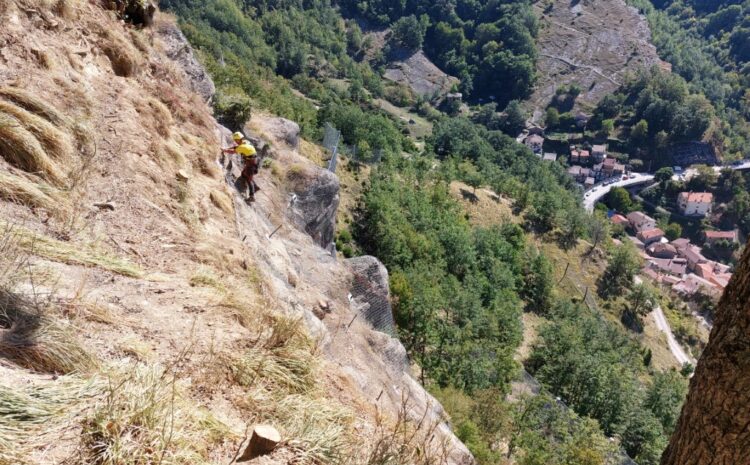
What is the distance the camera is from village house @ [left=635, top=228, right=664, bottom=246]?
77.6m

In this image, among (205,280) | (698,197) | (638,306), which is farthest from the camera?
(698,197)

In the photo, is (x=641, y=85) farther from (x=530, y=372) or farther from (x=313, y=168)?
(x=313, y=168)

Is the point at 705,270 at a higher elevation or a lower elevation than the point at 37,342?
lower

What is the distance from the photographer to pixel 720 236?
78.6 metres

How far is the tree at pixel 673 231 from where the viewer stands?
80062mm

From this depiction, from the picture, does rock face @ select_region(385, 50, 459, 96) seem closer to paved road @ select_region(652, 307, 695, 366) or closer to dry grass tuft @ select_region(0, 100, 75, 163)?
paved road @ select_region(652, 307, 695, 366)

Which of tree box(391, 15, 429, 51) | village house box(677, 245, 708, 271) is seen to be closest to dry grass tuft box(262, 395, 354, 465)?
village house box(677, 245, 708, 271)

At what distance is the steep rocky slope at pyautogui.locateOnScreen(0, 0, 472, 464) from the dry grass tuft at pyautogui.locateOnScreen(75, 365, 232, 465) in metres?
A: 0.01

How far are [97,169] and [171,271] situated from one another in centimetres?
247

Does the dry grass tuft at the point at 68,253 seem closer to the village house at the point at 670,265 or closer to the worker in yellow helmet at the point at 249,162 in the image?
the worker in yellow helmet at the point at 249,162

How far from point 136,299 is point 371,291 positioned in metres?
12.6

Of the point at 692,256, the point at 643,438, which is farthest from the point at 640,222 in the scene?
the point at 643,438

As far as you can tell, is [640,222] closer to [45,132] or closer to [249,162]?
[249,162]

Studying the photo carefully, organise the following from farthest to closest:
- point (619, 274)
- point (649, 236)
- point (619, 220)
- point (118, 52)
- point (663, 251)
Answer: point (619, 220) → point (649, 236) → point (663, 251) → point (619, 274) → point (118, 52)
